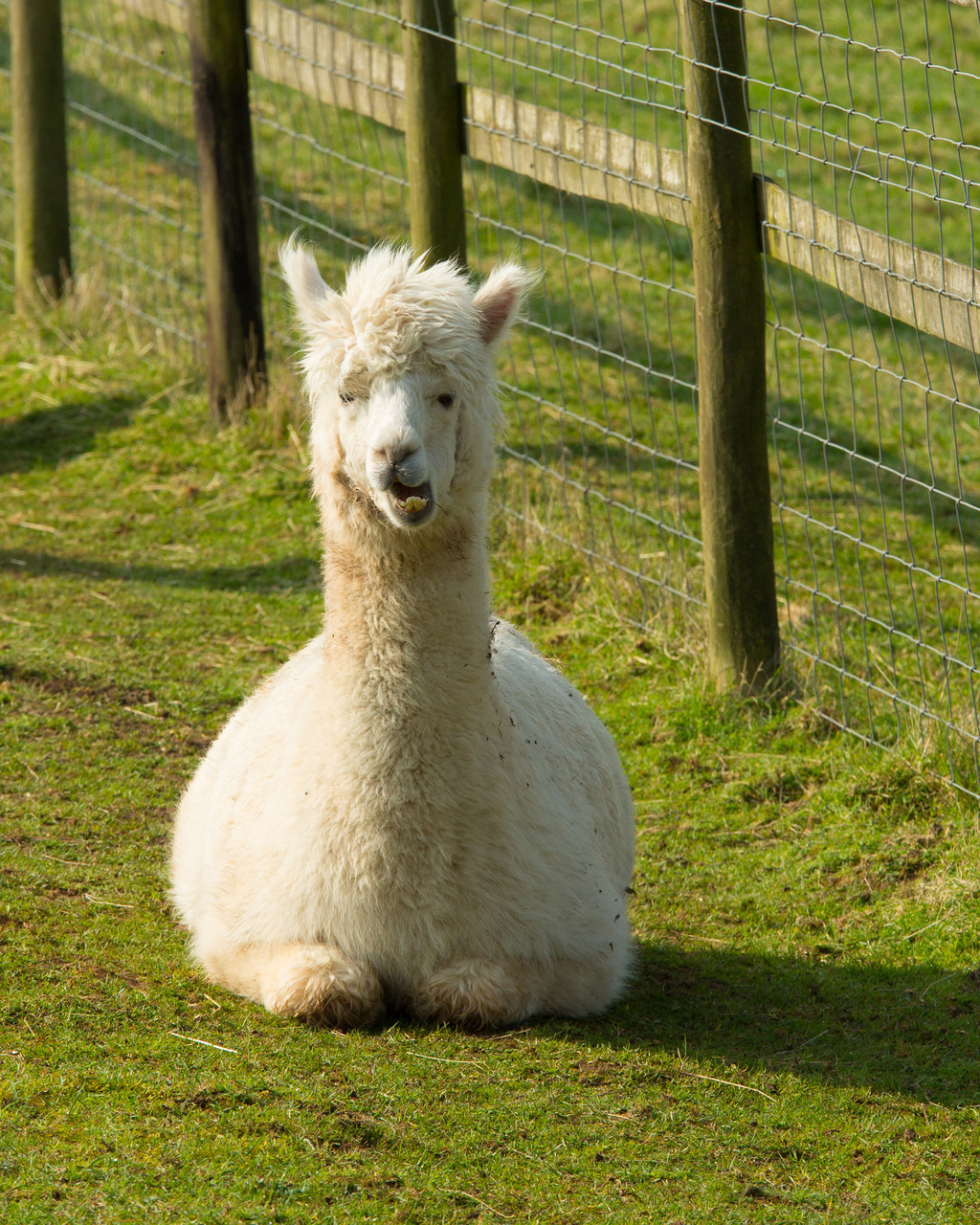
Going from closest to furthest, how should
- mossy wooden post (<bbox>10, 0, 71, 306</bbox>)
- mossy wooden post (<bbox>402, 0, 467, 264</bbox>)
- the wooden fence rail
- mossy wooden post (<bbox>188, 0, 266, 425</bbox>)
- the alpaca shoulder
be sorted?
the alpaca shoulder → the wooden fence rail → mossy wooden post (<bbox>402, 0, 467, 264</bbox>) → mossy wooden post (<bbox>188, 0, 266, 425</bbox>) → mossy wooden post (<bbox>10, 0, 71, 306</bbox>)

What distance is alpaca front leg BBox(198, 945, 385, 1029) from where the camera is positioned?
3311 mm

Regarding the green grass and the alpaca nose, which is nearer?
the green grass

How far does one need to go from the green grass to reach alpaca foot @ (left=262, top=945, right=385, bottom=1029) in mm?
49

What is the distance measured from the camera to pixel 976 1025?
365 cm

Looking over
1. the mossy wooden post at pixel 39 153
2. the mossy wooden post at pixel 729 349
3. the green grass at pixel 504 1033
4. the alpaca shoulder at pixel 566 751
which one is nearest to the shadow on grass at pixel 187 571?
the green grass at pixel 504 1033

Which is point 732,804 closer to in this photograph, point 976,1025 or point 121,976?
point 976,1025

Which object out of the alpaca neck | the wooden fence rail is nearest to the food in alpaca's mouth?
the alpaca neck

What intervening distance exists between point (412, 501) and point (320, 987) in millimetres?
1036

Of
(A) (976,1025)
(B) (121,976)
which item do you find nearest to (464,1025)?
(B) (121,976)

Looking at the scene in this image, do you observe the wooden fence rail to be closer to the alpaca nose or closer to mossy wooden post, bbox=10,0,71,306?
the alpaca nose

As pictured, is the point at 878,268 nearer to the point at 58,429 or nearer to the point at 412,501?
the point at 412,501

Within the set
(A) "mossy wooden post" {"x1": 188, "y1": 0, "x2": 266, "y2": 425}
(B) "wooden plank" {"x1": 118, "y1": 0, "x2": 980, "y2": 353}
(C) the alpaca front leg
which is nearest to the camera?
(C) the alpaca front leg

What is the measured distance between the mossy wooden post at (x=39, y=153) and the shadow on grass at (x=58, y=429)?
1.10m

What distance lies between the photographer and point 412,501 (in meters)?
3.19
